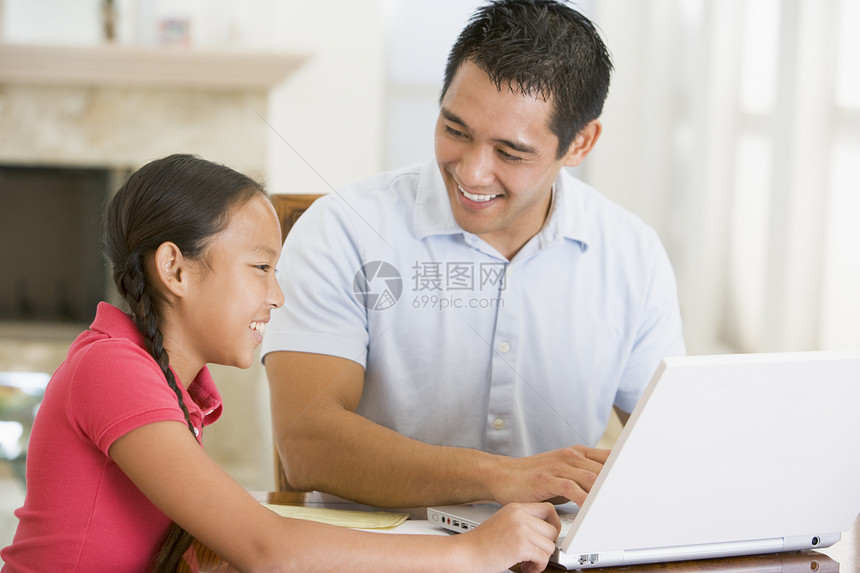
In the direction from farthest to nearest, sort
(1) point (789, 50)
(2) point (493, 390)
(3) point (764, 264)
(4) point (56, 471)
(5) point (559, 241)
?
(3) point (764, 264) → (1) point (789, 50) → (5) point (559, 241) → (2) point (493, 390) → (4) point (56, 471)

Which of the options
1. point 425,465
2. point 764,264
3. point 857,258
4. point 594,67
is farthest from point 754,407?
point 764,264

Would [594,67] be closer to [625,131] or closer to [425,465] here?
[425,465]

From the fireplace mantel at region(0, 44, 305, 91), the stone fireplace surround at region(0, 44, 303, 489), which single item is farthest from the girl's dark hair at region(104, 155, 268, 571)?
the fireplace mantel at region(0, 44, 305, 91)

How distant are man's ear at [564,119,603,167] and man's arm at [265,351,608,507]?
1.56 ft

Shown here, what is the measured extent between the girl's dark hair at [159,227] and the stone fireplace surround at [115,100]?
213cm

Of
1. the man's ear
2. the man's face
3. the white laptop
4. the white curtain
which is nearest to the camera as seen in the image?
the white laptop

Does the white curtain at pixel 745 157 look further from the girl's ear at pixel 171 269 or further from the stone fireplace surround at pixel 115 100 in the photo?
the girl's ear at pixel 171 269

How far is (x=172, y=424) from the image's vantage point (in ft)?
2.50

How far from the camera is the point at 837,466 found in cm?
81

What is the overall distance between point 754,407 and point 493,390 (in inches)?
18.6

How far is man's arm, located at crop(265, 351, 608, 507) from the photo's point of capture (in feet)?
3.03

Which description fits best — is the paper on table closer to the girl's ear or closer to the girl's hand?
the girl's hand

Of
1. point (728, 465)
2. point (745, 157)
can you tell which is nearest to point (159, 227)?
point (728, 465)

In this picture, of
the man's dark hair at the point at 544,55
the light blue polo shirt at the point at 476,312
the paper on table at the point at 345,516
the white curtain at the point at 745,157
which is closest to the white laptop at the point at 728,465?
the paper on table at the point at 345,516
